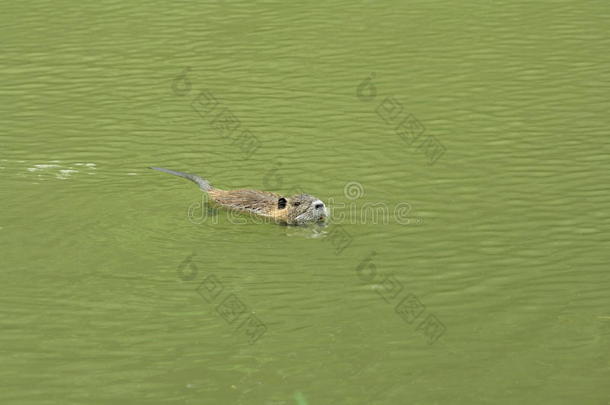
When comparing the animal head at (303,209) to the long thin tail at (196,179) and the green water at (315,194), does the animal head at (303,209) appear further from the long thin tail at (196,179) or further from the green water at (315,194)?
the long thin tail at (196,179)

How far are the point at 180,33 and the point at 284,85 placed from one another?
3.16m

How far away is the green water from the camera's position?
25.7 ft

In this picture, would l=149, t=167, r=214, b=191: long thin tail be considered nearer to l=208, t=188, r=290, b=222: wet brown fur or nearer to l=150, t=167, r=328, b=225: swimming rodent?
l=150, t=167, r=328, b=225: swimming rodent

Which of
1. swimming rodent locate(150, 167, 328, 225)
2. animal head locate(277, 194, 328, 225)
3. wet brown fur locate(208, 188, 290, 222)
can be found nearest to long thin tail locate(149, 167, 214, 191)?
swimming rodent locate(150, 167, 328, 225)

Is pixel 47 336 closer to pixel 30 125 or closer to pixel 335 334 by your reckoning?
pixel 335 334

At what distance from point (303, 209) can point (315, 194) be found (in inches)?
40.9

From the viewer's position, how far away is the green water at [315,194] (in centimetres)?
785

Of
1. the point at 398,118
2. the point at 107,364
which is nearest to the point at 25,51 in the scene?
the point at 398,118

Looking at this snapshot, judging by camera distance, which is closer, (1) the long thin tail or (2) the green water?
(2) the green water

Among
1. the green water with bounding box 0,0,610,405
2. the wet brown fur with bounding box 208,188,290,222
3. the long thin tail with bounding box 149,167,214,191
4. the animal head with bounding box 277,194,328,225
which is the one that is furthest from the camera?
the long thin tail with bounding box 149,167,214,191

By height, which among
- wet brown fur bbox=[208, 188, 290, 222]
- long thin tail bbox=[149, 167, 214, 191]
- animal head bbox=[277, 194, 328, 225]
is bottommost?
animal head bbox=[277, 194, 328, 225]

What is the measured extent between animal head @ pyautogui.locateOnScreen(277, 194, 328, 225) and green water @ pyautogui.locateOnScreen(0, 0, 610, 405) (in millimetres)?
179

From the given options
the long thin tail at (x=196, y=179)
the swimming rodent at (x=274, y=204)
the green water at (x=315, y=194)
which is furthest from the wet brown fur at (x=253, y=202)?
the long thin tail at (x=196, y=179)

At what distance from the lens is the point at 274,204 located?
1088cm
